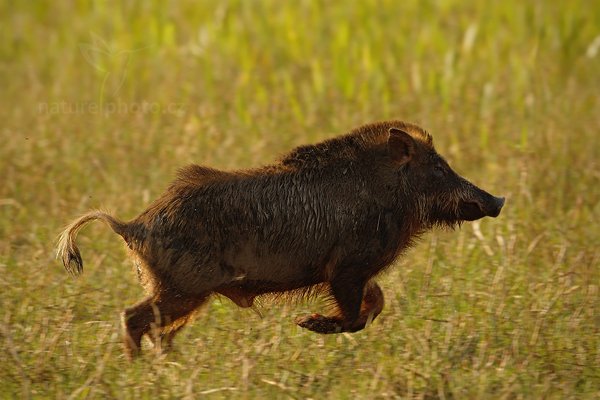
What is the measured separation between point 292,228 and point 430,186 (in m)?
0.81

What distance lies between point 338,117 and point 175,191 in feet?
14.1

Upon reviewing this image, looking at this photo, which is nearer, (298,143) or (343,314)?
(343,314)

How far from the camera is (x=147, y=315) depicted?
5.35 metres

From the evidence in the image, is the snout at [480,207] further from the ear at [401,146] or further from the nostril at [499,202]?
the ear at [401,146]

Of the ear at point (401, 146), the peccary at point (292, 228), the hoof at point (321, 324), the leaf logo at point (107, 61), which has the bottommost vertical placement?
the hoof at point (321, 324)

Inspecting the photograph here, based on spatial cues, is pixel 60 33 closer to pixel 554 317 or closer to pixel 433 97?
pixel 433 97

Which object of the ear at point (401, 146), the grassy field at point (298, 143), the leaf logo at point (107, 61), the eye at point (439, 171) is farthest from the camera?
the leaf logo at point (107, 61)

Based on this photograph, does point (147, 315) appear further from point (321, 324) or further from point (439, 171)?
point (439, 171)

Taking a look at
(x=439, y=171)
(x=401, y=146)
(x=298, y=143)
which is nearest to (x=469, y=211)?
(x=439, y=171)

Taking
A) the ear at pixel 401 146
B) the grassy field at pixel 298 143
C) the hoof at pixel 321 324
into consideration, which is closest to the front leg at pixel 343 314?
the hoof at pixel 321 324

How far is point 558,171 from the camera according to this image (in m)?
8.18

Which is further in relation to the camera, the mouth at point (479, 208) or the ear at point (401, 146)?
the mouth at point (479, 208)

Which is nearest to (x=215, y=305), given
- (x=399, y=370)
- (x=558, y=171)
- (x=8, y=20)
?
(x=399, y=370)

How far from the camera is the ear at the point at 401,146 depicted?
5691mm
